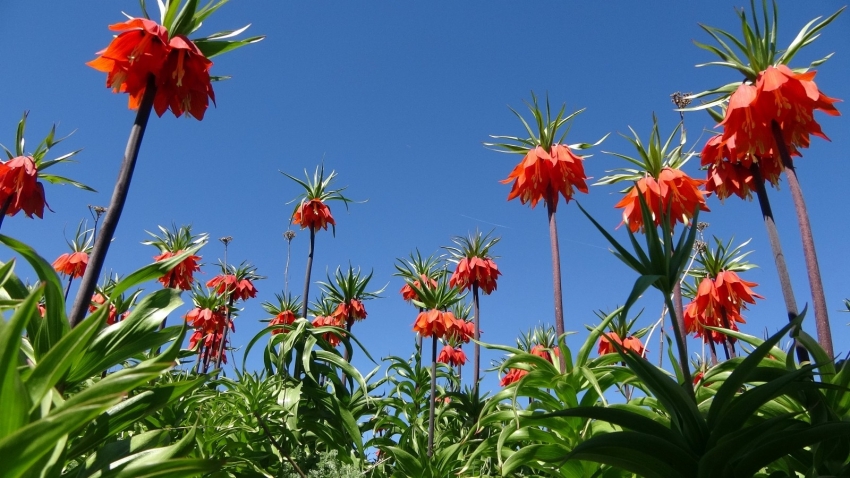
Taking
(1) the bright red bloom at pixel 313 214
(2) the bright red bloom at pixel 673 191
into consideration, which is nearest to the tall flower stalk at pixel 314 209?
(1) the bright red bloom at pixel 313 214

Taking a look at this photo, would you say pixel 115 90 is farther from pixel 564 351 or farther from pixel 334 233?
pixel 334 233

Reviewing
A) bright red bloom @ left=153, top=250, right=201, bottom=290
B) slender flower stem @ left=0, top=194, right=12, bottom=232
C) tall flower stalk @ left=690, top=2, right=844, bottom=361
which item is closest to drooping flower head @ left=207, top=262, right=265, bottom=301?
bright red bloom @ left=153, top=250, right=201, bottom=290

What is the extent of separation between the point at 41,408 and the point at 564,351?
2.13 meters

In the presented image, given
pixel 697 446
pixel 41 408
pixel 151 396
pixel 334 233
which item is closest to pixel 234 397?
pixel 151 396

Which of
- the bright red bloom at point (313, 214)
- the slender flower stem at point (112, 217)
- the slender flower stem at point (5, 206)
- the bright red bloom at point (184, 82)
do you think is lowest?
the slender flower stem at point (112, 217)

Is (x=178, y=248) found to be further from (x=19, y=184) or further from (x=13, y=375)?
(x=13, y=375)

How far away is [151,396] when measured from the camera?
1643mm

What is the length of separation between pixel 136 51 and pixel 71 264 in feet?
18.1

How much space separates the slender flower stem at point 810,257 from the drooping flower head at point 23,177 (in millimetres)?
4815

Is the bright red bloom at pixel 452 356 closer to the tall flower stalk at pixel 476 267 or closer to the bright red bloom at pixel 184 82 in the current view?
the tall flower stalk at pixel 476 267

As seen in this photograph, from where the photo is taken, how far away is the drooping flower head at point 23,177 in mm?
4457

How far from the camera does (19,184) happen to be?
4430 mm

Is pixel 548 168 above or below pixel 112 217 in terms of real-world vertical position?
above

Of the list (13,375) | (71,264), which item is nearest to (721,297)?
(13,375)
